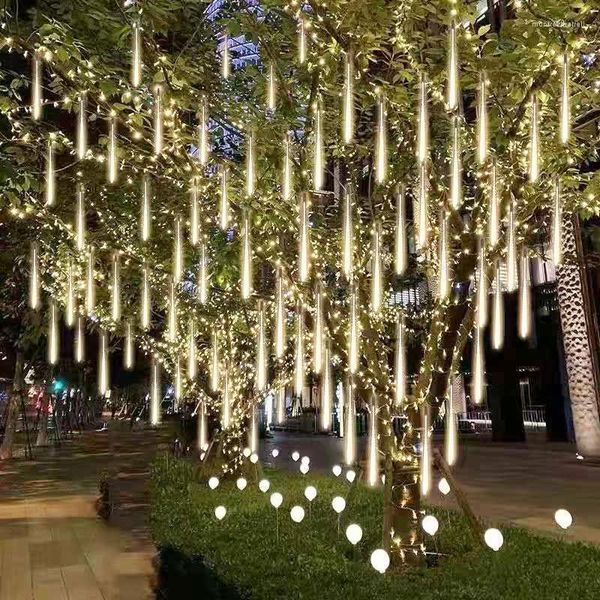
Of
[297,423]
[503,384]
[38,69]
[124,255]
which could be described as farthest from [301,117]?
[297,423]

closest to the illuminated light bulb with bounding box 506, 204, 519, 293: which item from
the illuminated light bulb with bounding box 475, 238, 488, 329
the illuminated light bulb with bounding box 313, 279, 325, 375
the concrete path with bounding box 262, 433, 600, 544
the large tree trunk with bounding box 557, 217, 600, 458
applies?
the illuminated light bulb with bounding box 475, 238, 488, 329

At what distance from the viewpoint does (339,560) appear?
7586 millimetres

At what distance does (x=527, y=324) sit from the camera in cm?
731

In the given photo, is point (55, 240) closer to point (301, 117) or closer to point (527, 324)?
point (301, 117)

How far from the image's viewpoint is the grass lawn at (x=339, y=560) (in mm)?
6422

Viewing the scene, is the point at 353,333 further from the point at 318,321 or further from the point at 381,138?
the point at 381,138

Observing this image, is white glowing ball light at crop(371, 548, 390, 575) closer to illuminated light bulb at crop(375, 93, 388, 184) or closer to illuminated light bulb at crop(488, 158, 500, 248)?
illuminated light bulb at crop(488, 158, 500, 248)

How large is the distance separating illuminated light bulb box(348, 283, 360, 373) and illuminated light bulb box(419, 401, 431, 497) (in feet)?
2.75

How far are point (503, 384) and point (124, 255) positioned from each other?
2531 centimetres

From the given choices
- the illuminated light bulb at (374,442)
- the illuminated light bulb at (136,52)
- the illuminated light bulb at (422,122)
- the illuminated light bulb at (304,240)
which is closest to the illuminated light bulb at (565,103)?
the illuminated light bulb at (422,122)

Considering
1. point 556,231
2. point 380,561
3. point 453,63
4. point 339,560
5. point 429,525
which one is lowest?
point 339,560

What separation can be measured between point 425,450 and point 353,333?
130cm

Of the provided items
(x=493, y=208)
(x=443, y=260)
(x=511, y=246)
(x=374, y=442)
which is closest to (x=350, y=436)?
(x=374, y=442)

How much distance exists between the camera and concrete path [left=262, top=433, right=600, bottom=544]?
1309cm
